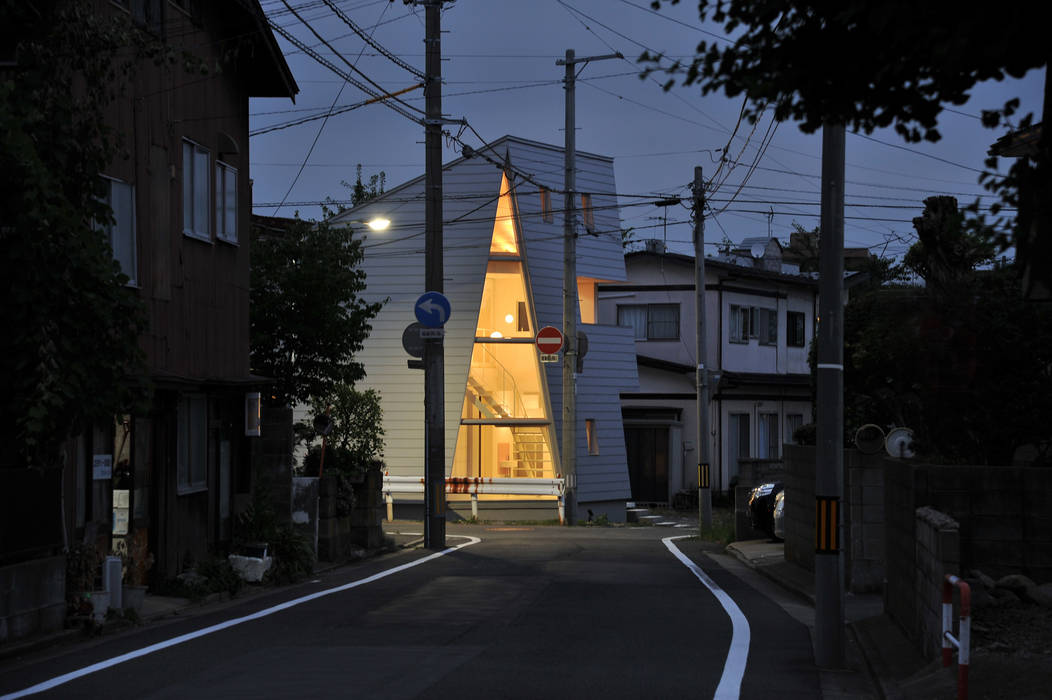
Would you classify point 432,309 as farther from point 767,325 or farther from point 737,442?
point 767,325

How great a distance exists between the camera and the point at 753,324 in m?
45.9

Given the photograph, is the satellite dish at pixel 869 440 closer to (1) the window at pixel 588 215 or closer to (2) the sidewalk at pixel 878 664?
(2) the sidewalk at pixel 878 664

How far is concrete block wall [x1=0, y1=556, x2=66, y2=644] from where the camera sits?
37.5ft

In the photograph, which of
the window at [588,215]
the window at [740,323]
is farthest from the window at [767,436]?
the window at [588,215]

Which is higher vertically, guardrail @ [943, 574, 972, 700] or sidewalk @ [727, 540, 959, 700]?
guardrail @ [943, 574, 972, 700]

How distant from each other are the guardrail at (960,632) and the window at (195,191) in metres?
12.2

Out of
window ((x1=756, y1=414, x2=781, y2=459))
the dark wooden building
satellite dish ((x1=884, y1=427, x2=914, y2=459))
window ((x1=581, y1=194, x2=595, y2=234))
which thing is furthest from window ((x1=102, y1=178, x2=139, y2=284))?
window ((x1=756, y1=414, x2=781, y2=459))

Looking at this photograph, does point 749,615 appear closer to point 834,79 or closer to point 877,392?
point 877,392

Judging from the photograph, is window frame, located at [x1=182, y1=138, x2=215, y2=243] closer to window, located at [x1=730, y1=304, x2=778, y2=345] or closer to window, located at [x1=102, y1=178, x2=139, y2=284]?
window, located at [x1=102, y1=178, x2=139, y2=284]

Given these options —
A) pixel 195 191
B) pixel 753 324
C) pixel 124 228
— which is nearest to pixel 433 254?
pixel 195 191

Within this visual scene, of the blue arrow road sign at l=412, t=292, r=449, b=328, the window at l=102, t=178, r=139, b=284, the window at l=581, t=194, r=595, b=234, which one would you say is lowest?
the blue arrow road sign at l=412, t=292, r=449, b=328

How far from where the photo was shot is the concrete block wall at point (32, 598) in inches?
450

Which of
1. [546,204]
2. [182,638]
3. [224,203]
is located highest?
[546,204]

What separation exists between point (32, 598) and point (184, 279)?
6437mm
